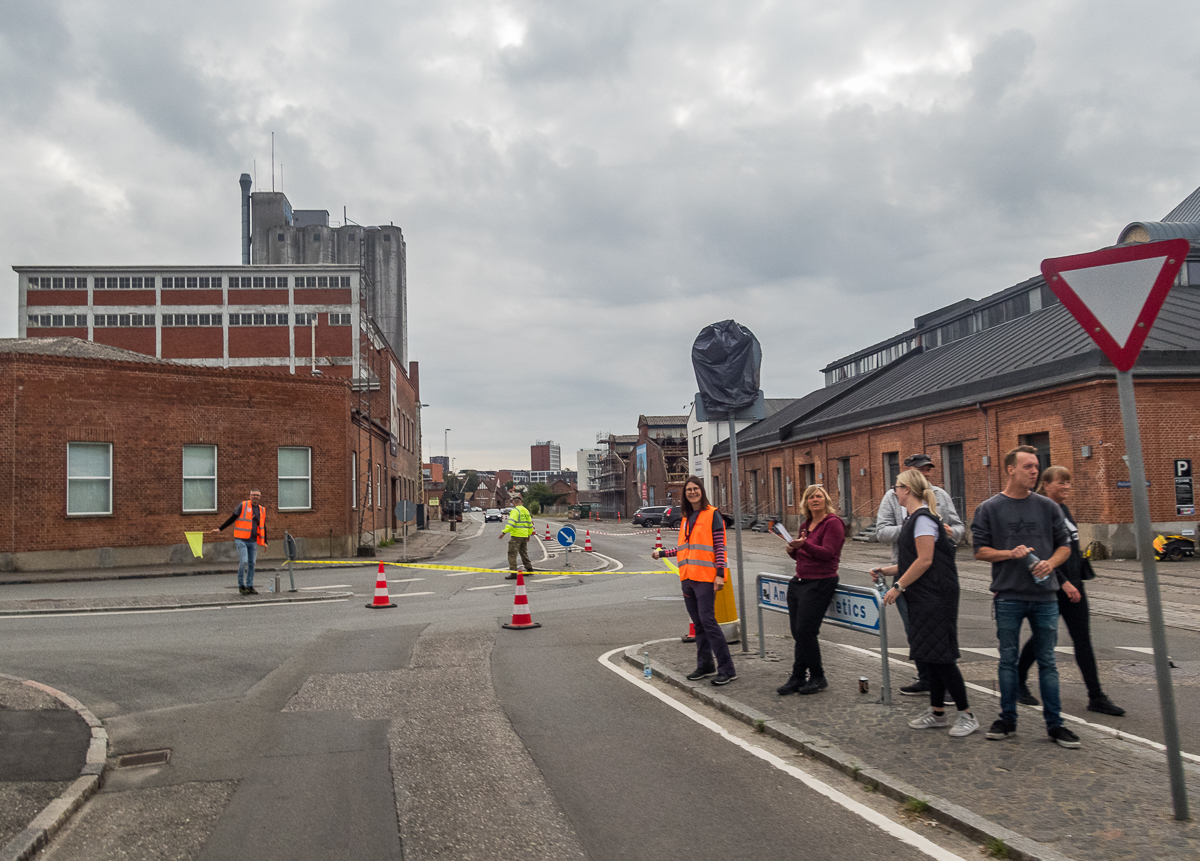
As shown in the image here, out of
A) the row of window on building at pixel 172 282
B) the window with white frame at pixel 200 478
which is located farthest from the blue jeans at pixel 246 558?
the row of window on building at pixel 172 282

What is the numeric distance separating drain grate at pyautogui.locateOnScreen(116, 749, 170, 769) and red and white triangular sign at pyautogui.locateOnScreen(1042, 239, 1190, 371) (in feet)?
20.8

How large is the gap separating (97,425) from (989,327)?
35468 mm

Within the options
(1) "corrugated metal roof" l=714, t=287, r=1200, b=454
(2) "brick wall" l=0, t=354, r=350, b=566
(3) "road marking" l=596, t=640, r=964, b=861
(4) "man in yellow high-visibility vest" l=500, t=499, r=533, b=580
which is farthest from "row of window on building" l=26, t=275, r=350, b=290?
(3) "road marking" l=596, t=640, r=964, b=861

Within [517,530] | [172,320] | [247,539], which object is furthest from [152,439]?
[172,320]

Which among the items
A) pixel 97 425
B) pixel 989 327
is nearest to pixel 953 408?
pixel 989 327

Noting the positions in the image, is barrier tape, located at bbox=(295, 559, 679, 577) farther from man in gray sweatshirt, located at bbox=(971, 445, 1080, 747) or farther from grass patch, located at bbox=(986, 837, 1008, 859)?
grass patch, located at bbox=(986, 837, 1008, 859)

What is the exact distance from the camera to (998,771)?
5168 mm

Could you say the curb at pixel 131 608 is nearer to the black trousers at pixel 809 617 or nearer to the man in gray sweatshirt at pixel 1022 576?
the black trousers at pixel 809 617

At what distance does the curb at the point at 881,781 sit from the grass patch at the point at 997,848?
0.01m

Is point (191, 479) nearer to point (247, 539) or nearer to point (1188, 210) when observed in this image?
point (247, 539)

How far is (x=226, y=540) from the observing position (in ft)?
80.4

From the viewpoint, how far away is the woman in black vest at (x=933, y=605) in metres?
5.98

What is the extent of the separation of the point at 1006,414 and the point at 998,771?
23924 millimetres

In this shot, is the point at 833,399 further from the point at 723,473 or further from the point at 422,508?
the point at 422,508
